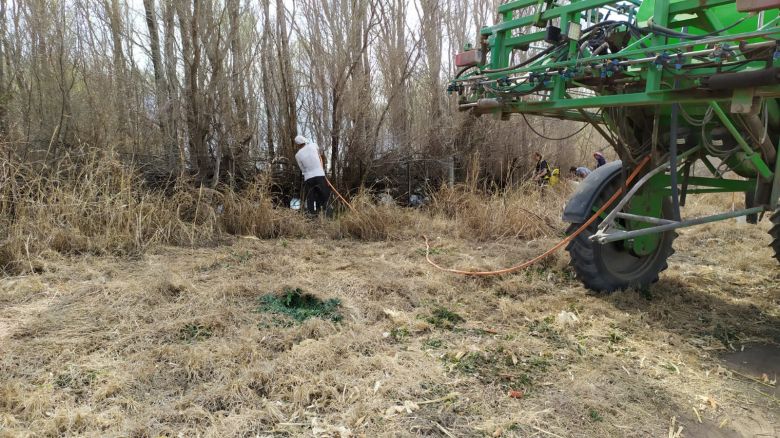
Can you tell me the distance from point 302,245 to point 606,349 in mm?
3782

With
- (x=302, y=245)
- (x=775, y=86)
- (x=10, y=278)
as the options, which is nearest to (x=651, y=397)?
(x=775, y=86)

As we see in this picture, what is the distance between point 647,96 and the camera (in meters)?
3.06

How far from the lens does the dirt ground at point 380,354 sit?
2.42m

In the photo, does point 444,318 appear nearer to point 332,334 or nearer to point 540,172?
point 332,334

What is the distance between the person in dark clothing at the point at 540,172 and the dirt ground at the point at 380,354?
4.22m

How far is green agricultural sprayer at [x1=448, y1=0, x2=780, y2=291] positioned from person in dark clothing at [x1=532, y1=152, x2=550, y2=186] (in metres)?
4.40

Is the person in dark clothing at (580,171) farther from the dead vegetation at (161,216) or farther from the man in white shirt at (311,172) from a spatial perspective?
the man in white shirt at (311,172)

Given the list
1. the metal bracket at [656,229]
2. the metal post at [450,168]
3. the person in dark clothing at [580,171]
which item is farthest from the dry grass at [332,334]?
the person in dark clothing at [580,171]

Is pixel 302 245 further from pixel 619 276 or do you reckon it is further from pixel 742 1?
pixel 742 1

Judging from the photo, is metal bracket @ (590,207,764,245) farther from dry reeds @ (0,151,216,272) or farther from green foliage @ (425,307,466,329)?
dry reeds @ (0,151,216,272)

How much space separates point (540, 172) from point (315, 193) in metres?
4.18

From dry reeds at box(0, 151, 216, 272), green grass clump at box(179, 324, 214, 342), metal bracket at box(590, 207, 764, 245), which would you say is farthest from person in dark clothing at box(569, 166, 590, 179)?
green grass clump at box(179, 324, 214, 342)

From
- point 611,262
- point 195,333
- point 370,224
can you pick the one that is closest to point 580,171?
point 370,224

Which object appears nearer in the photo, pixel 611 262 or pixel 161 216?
pixel 611 262
